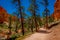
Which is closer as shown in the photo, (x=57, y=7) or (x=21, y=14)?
(x=21, y=14)

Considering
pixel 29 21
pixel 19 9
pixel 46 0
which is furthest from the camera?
pixel 29 21

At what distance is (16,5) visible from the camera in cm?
3331

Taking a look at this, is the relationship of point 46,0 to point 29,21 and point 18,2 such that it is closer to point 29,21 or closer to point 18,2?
point 29,21

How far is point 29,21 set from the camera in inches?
2665

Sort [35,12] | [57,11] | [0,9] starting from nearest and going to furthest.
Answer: [35,12], [57,11], [0,9]

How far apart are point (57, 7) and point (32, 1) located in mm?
76275

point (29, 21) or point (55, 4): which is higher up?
point (55, 4)

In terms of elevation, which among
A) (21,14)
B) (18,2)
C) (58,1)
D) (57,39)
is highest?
(58,1)

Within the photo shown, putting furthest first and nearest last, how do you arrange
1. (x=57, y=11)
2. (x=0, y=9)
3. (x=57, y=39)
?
(x=0, y=9) → (x=57, y=11) → (x=57, y=39)

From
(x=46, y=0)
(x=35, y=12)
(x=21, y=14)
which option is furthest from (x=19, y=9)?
(x=46, y=0)

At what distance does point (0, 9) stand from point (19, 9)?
422ft

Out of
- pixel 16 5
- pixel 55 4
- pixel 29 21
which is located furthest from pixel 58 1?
pixel 16 5

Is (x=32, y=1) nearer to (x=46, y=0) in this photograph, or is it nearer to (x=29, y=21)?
(x=46, y=0)

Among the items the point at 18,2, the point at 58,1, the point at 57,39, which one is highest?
the point at 58,1
